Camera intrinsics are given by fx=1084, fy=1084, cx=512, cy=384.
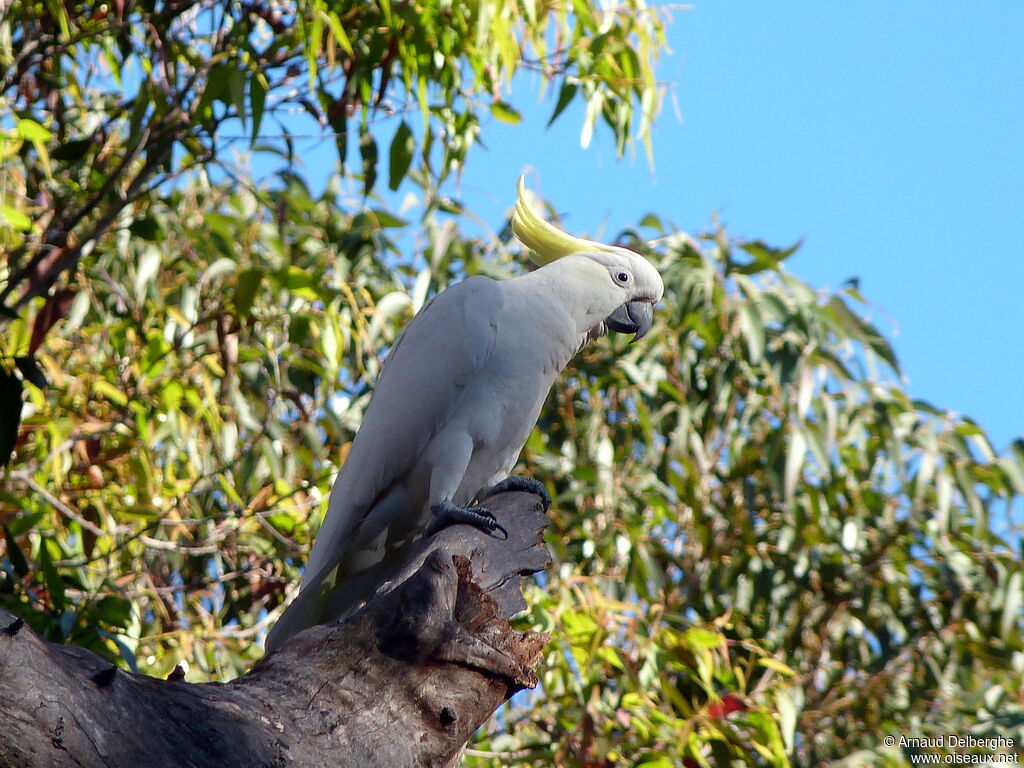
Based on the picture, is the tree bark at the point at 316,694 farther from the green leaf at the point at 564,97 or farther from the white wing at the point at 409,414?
the green leaf at the point at 564,97

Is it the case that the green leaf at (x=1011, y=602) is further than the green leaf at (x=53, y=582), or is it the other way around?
the green leaf at (x=1011, y=602)

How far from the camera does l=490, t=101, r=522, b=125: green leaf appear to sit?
254 cm

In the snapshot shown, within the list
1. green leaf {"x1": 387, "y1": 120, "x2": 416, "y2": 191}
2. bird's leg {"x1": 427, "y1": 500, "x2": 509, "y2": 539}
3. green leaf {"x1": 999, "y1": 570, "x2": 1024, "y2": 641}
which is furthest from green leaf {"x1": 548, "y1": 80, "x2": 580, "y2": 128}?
green leaf {"x1": 999, "y1": 570, "x2": 1024, "y2": 641}

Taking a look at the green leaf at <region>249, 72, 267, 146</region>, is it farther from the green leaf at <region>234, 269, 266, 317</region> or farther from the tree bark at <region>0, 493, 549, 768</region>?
the tree bark at <region>0, 493, 549, 768</region>

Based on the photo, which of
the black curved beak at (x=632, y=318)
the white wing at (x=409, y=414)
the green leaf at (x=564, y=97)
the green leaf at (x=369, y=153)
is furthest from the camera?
the green leaf at (x=369, y=153)

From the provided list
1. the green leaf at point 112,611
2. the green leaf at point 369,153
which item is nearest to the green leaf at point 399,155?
the green leaf at point 369,153

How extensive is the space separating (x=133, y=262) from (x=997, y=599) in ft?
7.90

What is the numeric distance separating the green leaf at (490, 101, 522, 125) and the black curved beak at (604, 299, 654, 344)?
61 cm

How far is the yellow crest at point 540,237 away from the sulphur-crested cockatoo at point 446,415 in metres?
0.11

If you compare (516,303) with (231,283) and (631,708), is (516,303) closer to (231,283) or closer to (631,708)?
(231,283)

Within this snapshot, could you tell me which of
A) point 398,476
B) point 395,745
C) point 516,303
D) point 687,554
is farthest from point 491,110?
point 395,745

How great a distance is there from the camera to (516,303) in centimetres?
207

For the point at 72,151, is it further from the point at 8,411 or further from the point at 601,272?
the point at 601,272

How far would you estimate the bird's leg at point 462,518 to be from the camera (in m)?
1.83
